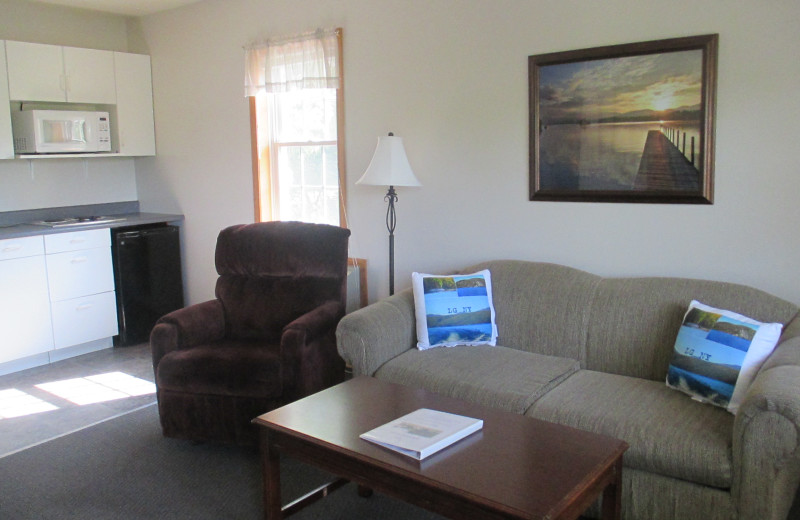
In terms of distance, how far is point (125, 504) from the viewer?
8.96ft

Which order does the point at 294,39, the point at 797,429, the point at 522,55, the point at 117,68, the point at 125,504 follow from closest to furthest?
1. the point at 797,429
2. the point at 125,504
3. the point at 522,55
4. the point at 294,39
5. the point at 117,68

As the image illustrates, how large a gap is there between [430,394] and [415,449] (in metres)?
0.55

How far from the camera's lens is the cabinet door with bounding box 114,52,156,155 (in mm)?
5059

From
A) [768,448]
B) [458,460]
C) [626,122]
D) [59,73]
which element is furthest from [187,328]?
[768,448]

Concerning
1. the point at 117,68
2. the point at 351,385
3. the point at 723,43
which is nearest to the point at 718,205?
the point at 723,43

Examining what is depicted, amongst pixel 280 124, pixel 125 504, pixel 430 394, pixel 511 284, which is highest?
pixel 280 124

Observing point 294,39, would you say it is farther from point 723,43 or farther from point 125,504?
point 125,504

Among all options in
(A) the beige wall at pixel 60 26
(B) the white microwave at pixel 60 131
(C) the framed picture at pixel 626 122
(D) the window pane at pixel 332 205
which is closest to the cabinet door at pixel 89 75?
(B) the white microwave at pixel 60 131

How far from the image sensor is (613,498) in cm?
213

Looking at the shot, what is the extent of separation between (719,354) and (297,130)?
116 inches

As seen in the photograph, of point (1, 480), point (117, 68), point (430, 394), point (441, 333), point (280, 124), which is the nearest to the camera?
point (430, 394)

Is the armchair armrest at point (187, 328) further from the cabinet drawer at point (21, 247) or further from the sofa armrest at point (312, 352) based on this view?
the cabinet drawer at point (21, 247)

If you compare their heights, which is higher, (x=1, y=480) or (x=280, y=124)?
(x=280, y=124)

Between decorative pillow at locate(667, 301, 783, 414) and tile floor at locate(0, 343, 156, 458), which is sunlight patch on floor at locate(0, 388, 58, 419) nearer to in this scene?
tile floor at locate(0, 343, 156, 458)
